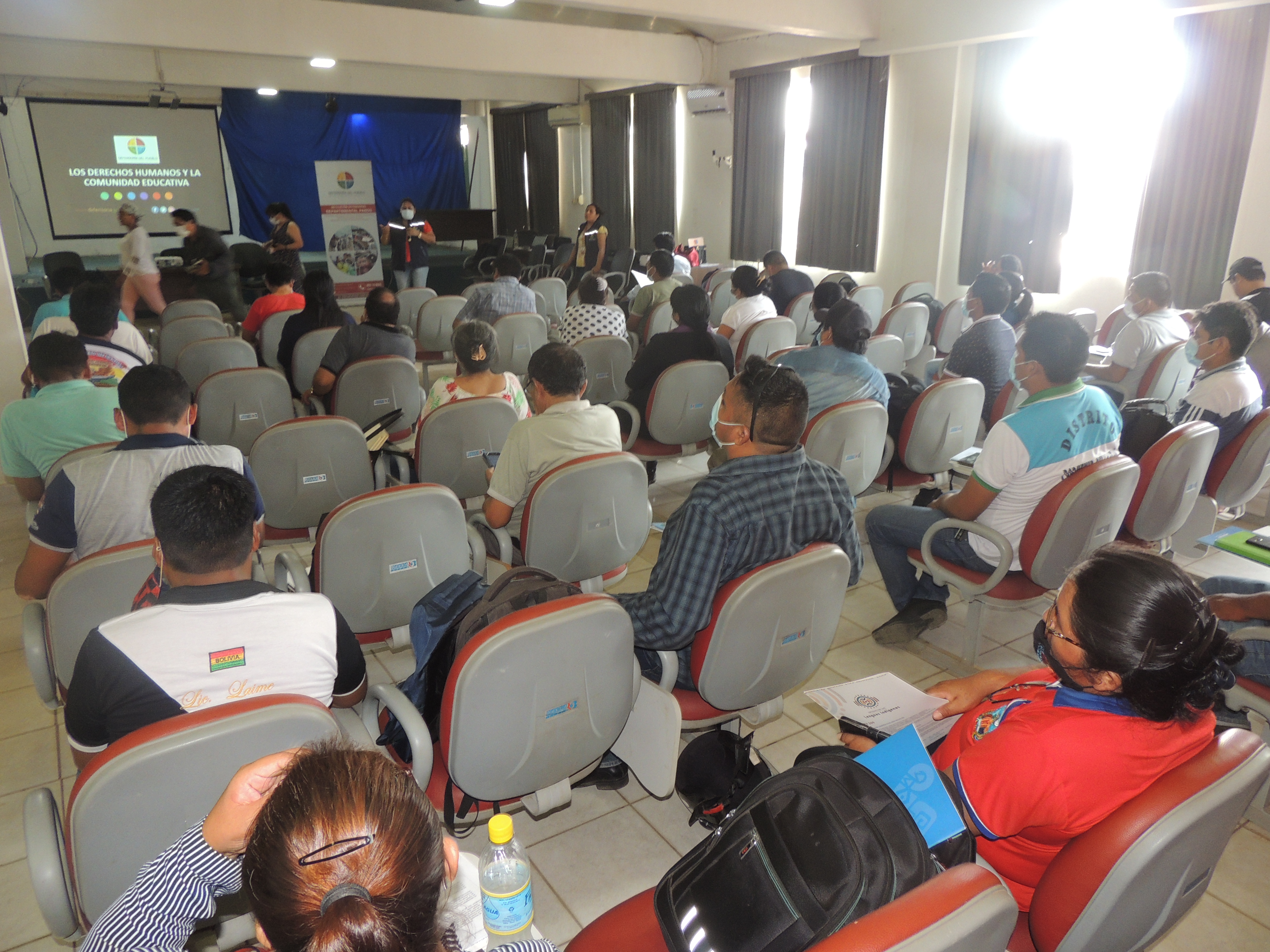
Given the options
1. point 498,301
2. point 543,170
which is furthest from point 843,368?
point 543,170

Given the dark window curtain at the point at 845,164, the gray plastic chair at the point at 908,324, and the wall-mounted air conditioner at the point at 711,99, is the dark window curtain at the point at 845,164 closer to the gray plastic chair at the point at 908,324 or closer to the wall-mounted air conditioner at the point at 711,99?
the wall-mounted air conditioner at the point at 711,99

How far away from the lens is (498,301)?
20.6 feet

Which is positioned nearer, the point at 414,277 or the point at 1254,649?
the point at 1254,649

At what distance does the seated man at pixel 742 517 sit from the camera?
6.67 feet

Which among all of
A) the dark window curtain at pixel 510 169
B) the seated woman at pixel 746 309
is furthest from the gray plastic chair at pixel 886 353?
the dark window curtain at pixel 510 169

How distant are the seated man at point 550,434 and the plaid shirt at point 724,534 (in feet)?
2.86

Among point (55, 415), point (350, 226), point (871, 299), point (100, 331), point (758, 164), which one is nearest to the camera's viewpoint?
point (55, 415)

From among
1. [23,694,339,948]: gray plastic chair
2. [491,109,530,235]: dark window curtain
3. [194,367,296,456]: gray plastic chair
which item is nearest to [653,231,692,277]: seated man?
[194,367,296,456]: gray plastic chair

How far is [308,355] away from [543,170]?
36.2 feet

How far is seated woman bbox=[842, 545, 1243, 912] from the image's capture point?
128 cm

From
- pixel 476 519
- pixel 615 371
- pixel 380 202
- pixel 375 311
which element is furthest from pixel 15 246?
pixel 476 519

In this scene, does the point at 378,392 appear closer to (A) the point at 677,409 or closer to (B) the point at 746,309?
(A) the point at 677,409

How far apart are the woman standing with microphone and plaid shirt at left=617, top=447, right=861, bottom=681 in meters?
7.98

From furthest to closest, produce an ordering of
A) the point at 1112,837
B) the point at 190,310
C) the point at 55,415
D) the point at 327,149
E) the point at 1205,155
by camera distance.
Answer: the point at 327,149 → the point at 1205,155 → the point at 190,310 → the point at 55,415 → the point at 1112,837
